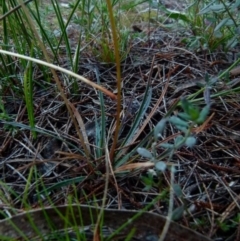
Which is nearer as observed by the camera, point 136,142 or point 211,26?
point 136,142

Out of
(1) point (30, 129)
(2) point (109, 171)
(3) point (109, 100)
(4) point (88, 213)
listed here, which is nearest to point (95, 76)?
(3) point (109, 100)

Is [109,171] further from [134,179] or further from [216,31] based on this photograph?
[216,31]

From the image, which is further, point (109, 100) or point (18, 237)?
point (109, 100)

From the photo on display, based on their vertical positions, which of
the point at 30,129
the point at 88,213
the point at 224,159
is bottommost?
the point at 224,159

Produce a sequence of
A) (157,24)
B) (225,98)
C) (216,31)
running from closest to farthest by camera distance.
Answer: (225,98) → (216,31) → (157,24)

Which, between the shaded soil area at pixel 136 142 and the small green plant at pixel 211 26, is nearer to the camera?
the shaded soil area at pixel 136 142

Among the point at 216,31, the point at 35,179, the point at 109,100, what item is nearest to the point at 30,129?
the point at 35,179

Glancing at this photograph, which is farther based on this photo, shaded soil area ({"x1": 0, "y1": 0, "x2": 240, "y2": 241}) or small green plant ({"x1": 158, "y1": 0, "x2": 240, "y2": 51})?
small green plant ({"x1": 158, "y1": 0, "x2": 240, "y2": 51})

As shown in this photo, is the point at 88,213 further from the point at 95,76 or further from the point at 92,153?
the point at 95,76

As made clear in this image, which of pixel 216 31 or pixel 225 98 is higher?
pixel 216 31

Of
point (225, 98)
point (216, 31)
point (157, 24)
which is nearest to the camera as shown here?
point (225, 98)
